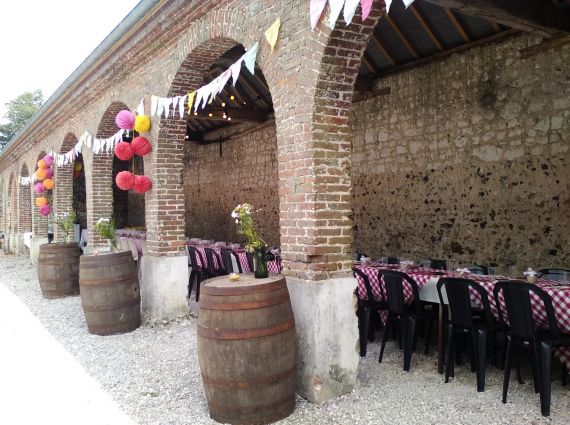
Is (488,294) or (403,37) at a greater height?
(403,37)

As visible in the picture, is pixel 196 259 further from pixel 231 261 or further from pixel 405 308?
pixel 405 308

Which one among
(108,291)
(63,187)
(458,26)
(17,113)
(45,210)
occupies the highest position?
(17,113)

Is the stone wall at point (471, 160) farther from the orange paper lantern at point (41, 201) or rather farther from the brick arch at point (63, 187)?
the orange paper lantern at point (41, 201)

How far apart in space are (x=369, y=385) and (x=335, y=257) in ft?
3.55

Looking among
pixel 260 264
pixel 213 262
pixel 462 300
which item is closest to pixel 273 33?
pixel 260 264

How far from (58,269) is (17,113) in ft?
127

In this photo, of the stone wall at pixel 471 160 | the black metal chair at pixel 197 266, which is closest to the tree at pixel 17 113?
the black metal chair at pixel 197 266

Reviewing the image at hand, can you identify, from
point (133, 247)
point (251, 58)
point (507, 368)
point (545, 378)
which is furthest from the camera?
point (133, 247)

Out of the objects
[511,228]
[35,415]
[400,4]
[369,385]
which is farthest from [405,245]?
[35,415]

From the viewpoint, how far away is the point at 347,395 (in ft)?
12.2

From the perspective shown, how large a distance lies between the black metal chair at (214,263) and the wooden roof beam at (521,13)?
180 inches

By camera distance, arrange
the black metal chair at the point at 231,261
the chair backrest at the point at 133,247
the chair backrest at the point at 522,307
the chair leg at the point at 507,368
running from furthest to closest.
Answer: the chair backrest at the point at 133,247, the black metal chair at the point at 231,261, the chair leg at the point at 507,368, the chair backrest at the point at 522,307

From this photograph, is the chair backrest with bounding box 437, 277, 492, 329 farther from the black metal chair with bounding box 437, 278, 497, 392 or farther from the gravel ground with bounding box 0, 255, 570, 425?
the gravel ground with bounding box 0, 255, 570, 425

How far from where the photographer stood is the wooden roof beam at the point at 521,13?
4.73 m
